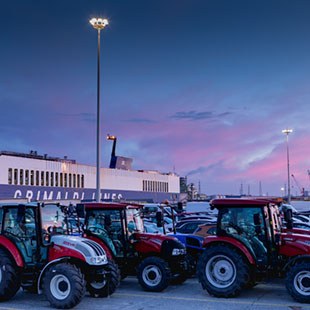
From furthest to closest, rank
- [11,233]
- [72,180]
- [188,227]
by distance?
[72,180] → [188,227] → [11,233]

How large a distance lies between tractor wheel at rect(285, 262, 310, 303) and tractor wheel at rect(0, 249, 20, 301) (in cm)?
572

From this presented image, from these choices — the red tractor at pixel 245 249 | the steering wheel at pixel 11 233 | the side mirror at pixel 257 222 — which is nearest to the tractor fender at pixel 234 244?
the red tractor at pixel 245 249

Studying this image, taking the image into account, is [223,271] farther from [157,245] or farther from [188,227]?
[188,227]

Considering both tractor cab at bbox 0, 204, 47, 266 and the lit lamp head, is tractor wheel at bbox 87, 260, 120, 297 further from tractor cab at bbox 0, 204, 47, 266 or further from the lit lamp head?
the lit lamp head

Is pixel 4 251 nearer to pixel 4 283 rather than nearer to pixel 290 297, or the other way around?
pixel 4 283

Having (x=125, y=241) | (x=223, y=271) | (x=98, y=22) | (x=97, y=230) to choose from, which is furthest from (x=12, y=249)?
(x=98, y=22)

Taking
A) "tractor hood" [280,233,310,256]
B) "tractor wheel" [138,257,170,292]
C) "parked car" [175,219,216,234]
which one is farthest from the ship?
"tractor hood" [280,233,310,256]

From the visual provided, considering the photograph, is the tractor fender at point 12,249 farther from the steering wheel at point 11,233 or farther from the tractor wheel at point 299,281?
the tractor wheel at point 299,281

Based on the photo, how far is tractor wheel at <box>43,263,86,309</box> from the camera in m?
9.84

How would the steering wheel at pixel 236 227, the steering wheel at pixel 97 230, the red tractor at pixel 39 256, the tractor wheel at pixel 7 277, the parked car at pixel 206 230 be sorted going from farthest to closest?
the parked car at pixel 206 230
the steering wheel at pixel 97 230
the steering wheel at pixel 236 227
the tractor wheel at pixel 7 277
the red tractor at pixel 39 256

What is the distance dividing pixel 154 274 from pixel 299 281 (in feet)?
11.5

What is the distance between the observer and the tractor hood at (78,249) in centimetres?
1032

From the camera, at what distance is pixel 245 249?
11055mm

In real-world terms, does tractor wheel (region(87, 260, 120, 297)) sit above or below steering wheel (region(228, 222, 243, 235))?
below
